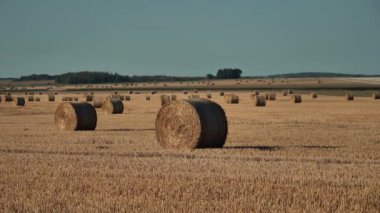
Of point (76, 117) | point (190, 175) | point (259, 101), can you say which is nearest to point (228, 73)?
point (259, 101)

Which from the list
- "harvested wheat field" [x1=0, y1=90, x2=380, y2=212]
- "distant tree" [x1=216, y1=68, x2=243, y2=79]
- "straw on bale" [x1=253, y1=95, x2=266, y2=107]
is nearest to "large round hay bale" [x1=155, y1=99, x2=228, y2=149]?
"harvested wheat field" [x1=0, y1=90, x2=380, y2=212]

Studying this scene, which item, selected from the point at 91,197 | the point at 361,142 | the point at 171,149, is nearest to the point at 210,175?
the point at 91,197

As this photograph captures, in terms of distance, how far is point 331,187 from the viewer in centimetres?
980

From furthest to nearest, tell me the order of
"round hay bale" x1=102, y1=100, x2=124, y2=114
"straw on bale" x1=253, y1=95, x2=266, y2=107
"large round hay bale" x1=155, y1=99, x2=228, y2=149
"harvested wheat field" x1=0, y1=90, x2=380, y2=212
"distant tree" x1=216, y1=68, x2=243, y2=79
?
"distant tree" x1=216, y1=68, x2=243, y2=79
"straw on bale" x1=253, y1=95, x2=266, y2=107
"round hay bale" x1=102, y1=100, x2=124, y2=114
"large round hay bale" x1=155, y1=99, x2=228, y2=149
"harvested wheat field" x1=0, y1=90, x2=380, y2=212

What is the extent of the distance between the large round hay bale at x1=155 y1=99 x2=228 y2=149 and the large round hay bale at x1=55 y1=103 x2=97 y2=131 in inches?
275

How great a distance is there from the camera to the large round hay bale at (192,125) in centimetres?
1636

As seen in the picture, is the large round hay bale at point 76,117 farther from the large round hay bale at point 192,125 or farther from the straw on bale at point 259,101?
the straw on bale at point 259,101

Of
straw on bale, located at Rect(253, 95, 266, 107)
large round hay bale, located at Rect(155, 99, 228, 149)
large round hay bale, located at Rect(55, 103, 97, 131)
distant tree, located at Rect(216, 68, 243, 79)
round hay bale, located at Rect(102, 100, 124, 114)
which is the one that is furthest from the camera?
distant tree, located at Rect(216, 68, 243, 79)

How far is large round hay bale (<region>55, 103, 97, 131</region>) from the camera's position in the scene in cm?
2402

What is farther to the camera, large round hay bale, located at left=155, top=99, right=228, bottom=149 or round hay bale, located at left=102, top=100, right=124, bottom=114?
round hay bale, located at left=102, top=100, right=124, bottom=114

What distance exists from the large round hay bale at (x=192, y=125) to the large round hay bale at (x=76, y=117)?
6978 millimetres

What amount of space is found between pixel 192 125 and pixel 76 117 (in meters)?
8.49

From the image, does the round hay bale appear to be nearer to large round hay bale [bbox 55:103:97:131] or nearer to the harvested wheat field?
large round hay bale [bbox 55:103:97:131]

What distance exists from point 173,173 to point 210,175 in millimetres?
656
